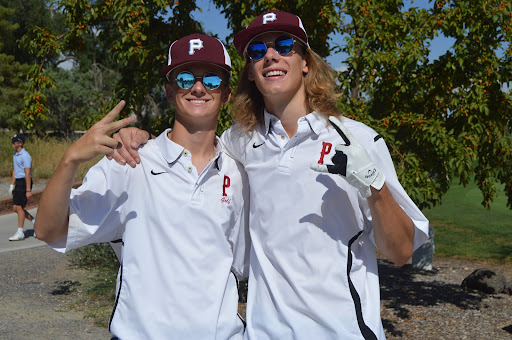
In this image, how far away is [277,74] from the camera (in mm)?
2596

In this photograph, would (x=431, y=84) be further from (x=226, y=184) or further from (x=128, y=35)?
(x=226, y=184)

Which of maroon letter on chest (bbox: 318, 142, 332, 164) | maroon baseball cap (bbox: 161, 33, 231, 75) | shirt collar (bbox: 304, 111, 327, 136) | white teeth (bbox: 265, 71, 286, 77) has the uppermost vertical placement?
maroon baseball cap (bbox: 161, 33, 231, 75)

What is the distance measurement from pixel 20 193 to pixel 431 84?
7916 millimetres

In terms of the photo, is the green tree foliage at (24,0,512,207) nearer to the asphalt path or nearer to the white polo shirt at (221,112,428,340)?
the white polo shirt at (221,112,428,340)

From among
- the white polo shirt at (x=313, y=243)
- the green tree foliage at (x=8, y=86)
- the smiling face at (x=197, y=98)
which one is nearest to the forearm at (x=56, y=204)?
the smiling face at (x=197, y=98)

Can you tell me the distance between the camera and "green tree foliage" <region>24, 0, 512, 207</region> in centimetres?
523

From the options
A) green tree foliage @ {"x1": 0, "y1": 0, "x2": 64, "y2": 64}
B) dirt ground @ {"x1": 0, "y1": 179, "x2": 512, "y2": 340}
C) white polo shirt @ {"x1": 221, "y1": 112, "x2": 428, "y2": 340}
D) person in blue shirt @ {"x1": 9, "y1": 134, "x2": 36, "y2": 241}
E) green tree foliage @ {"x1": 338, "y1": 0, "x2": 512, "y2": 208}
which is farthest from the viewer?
green tree foliage @ {"x1": 0, "y1": 0, "x2": 64, "y2": 64}

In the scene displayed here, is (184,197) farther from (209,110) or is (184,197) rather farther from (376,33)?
(376,33)

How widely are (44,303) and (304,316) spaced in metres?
5.31

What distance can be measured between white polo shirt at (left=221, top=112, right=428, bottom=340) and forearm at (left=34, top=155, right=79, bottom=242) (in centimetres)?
78

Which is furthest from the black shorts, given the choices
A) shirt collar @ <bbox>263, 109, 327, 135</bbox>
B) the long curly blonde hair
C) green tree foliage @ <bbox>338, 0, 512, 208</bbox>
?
shirt collar @ <bbox>263, 109, 327, 135</bbox>

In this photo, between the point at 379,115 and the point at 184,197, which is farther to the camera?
the point at 379,115

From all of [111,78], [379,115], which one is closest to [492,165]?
[379,115]

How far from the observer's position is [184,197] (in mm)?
2494
